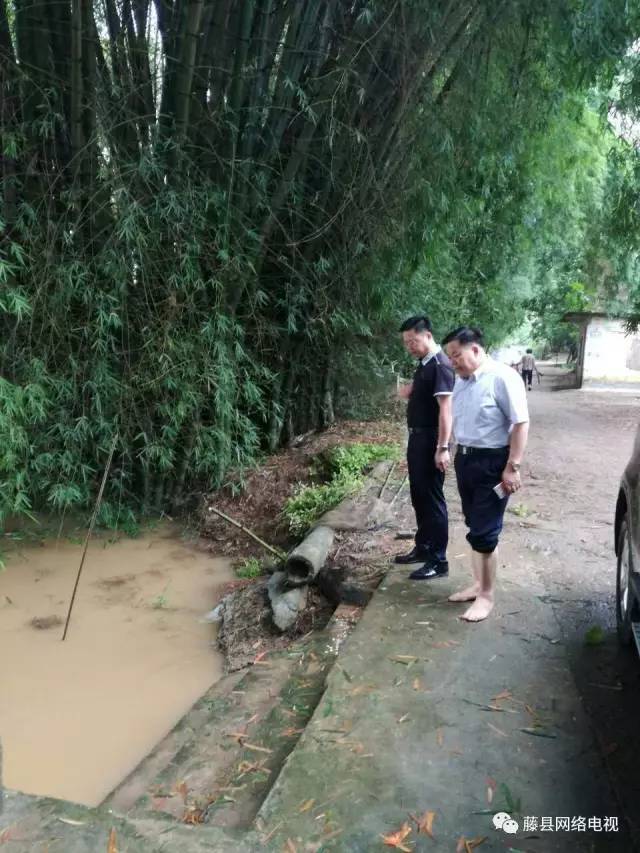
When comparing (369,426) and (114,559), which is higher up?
(369,426)

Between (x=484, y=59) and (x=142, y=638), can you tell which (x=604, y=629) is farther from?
(x=484, y=59)

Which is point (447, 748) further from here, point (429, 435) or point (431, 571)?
point (429, 435)

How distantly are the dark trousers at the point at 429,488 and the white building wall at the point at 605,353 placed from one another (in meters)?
14.3

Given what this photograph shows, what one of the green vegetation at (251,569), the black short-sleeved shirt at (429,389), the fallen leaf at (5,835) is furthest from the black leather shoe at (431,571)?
the fallen leaf at (5,835)

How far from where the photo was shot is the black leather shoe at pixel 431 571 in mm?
3691

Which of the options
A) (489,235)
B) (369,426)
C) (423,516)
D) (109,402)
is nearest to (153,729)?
(423,516)

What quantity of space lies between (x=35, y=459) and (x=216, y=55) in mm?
3342

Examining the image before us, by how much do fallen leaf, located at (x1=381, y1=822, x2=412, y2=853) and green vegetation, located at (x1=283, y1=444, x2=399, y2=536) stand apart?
333 centimetres

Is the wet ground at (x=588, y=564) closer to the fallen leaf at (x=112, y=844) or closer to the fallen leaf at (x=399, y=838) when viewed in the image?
the fallen leaf at (x=399, y=838)

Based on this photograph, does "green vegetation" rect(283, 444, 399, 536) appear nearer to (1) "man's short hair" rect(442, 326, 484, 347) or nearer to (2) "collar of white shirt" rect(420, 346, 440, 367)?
(2) "collar of white shirt" rect(420, 346, 440, 367)

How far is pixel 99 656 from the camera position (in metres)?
4.17

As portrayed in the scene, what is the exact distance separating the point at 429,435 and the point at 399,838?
2.08 m

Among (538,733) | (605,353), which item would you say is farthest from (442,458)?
(605,353)

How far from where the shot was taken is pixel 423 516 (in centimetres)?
371
